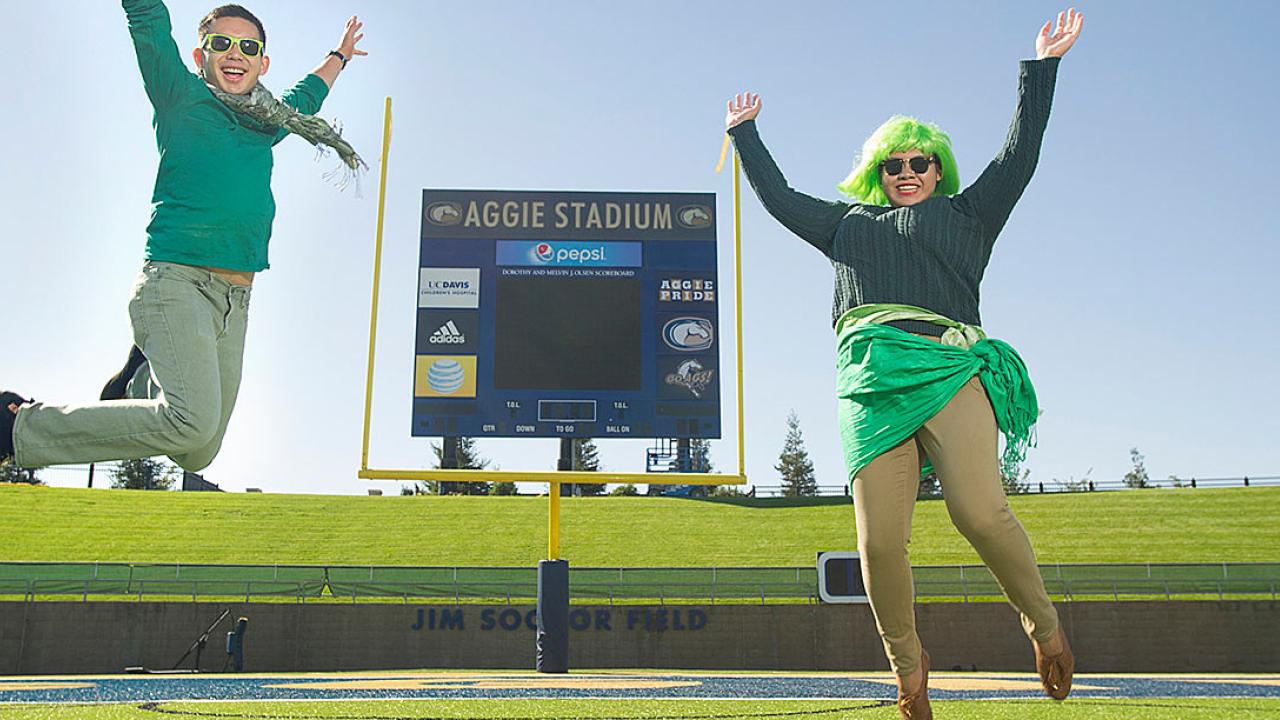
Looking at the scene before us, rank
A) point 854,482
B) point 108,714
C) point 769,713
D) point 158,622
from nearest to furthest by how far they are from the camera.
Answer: point 854,482 → point 108,714 → point 769,713 → point 158,622

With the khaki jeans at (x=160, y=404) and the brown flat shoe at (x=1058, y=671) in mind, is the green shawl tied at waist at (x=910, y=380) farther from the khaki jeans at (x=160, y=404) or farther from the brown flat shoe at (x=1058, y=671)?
the khaki jeans at (x=160, y=404)

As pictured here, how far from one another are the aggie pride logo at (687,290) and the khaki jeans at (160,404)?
6156 mm

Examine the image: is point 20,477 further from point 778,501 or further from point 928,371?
point 928,371

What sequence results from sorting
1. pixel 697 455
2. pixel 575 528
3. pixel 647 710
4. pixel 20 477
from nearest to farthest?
pixel 647 710
pixel 697 455
pixel 575 528
pixel 20 477

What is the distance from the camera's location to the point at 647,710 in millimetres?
3857

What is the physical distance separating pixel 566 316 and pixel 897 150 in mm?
5725

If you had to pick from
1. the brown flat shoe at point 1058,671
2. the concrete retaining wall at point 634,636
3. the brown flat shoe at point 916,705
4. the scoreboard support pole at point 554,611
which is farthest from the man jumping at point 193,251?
the concrete retaining wall at point 634,636

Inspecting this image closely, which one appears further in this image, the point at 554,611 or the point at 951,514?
the point at 554,611

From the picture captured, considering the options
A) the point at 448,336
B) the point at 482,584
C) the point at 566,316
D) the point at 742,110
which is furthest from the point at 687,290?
the point at 482,584

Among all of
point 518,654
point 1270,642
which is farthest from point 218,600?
point 1270,642

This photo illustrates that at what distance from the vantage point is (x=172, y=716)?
3.62 metres

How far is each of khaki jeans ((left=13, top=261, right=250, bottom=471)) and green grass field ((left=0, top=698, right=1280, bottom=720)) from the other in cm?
115

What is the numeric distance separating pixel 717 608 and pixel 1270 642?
7782mm

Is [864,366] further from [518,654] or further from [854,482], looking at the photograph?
[518,654]
